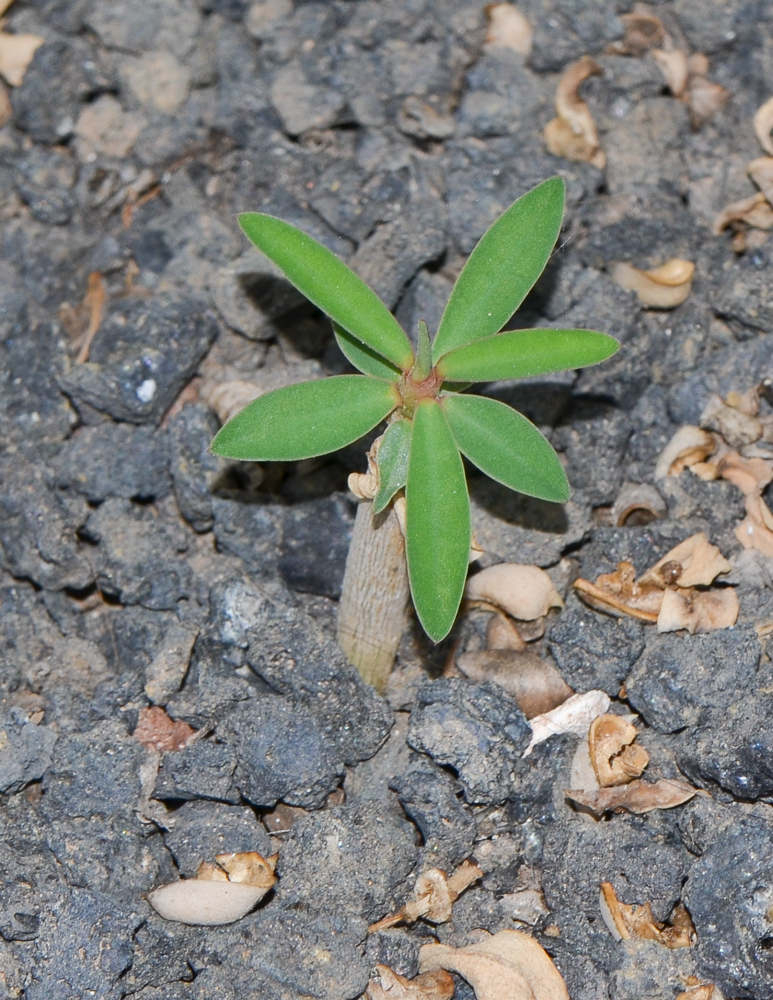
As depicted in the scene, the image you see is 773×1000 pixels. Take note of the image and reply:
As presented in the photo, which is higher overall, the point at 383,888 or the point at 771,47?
the point at 771,47

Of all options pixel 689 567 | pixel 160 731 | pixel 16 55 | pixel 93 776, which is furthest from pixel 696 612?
pixel 16 55

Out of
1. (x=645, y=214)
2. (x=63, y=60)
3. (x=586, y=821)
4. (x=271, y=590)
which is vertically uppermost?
(x=63, y=60)

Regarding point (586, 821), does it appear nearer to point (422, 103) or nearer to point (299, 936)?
point (299, 936)

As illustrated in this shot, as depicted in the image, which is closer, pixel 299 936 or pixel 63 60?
pixel 299 936

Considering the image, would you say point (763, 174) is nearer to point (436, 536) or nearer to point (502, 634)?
point (502, 634)

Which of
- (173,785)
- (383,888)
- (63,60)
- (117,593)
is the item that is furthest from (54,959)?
(63,60)

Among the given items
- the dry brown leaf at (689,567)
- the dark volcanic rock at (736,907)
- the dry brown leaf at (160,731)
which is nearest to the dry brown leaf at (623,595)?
the dry brown leaf at (689,567)
